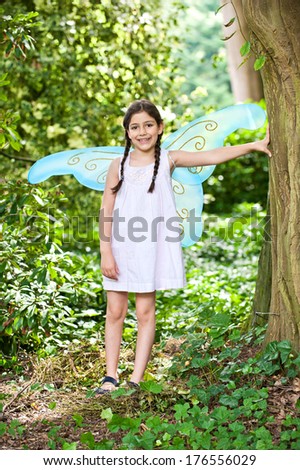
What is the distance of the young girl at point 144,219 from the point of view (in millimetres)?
4195

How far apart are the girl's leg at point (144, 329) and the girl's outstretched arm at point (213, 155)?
2.44ft

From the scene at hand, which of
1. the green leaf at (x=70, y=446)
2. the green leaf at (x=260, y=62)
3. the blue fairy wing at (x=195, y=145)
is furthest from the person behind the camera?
the blue fairy wing at (x=195, y=145)

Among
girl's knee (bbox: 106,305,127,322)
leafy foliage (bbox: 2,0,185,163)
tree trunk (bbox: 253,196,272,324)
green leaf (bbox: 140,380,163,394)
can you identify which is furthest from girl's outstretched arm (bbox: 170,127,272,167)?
leafy foliage (bbox: 2,0,185,163)

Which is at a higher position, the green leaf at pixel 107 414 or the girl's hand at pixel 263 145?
the girl's hand at pixel 263 145

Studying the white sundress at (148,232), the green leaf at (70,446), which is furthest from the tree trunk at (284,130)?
the green leaf at (70,446)

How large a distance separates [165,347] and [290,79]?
6.43ft

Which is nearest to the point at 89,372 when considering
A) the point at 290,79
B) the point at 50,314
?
the point at 50,314

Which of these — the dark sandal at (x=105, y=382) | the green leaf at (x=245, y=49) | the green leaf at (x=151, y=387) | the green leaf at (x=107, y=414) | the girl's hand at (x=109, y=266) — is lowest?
the green leaf at (x=107, y=414)

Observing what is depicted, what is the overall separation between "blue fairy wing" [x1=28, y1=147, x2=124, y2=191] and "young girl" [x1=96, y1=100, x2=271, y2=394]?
0.87ft

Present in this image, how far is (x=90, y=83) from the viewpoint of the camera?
25.1 ft

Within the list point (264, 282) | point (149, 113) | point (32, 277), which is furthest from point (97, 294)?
point (149, 113)

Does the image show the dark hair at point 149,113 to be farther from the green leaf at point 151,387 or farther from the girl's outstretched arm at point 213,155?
the green leaf at point 151,387

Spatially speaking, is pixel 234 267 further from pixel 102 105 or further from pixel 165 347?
pixel 165 347

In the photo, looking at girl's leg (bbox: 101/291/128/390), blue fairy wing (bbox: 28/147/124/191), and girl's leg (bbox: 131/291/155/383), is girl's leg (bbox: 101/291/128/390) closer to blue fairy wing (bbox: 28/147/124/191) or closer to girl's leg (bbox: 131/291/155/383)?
girl's leg (bbox: 131/291/155/383)
